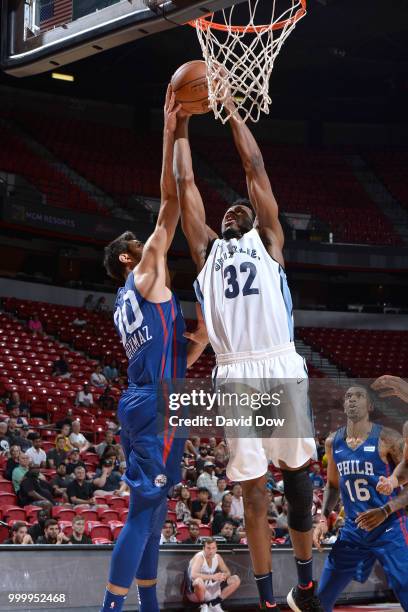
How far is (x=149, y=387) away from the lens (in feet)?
15.7

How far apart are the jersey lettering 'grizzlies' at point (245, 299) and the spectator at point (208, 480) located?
6.31 m

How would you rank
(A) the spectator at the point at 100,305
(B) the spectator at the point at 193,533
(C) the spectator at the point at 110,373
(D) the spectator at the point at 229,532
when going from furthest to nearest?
(A) the spectator at the point at 100,305 → (C) the spectator at the point at 110,373 → (D) the spectator at the point at 229,532 → (B) the spectator at the point at 193,533

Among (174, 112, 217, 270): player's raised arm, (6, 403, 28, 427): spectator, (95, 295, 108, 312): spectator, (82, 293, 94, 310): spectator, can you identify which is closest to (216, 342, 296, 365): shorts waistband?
(174, 112, 217, 270): player's raised arm

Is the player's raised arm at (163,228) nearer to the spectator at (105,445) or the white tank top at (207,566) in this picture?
the white tank top at (207,566)

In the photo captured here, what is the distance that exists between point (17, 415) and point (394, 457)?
7.77 metres

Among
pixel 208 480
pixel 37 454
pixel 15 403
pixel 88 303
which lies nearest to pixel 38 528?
pixel 37 454

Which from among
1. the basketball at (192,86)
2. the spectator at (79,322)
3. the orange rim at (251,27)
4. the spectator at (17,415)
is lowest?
the spectator at (17,415)

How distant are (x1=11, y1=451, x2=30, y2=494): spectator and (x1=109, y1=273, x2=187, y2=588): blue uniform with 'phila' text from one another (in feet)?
16.4

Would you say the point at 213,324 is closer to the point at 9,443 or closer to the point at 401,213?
the point at 9,443

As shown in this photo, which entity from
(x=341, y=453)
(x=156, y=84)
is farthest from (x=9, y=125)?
(x=341, y=453)

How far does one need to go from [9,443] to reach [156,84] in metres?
16.3

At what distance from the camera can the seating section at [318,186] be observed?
23.9m

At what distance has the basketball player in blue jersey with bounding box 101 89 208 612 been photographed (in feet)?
14.4

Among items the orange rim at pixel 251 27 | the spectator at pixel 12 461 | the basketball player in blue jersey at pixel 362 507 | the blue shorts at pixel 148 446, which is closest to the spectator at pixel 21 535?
the spectator at pixel 12 461
